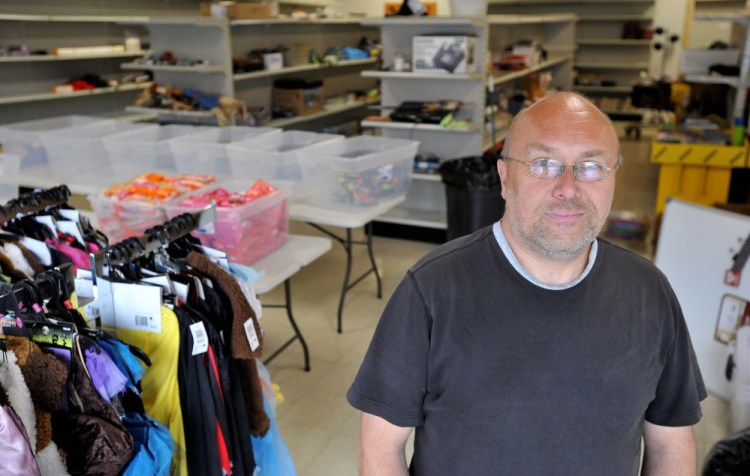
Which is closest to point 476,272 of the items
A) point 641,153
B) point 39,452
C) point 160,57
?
point 39,452

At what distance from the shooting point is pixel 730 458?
83.1 inches

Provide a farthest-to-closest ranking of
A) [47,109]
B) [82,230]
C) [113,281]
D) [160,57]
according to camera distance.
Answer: [47,109] → [160,57] → [82,230] → [113,281]

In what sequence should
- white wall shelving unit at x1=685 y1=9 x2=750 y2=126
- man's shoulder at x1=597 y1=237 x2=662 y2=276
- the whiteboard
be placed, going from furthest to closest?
white wall shelving unit at x1=685 y1=9 x2=750 y2=126, the whiteboard, man's shoulder at x1=597 y1=237 x2=662 y2=276

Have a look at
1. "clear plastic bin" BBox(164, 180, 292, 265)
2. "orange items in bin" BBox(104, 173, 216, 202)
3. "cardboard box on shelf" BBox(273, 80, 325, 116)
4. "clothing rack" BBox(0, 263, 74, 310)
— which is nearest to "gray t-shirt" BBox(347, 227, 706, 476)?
"clothing rack" BBox(0, 263, 74, 310)

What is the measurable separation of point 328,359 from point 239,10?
Result: 3403 mm

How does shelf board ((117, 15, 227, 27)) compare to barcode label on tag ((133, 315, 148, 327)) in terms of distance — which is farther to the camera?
shelf board ((117, 15, 227, 27))

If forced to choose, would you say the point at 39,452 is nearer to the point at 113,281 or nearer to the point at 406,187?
the point at 113,281

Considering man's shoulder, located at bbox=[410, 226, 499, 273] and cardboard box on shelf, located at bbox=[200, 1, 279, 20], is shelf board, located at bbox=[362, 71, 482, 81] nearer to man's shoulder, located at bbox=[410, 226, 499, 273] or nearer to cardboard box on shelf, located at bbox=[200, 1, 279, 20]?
cardboard box on shelf, located at bbox=[200, 1, 279, 20]

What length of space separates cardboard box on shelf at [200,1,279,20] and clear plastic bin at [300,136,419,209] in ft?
7.37

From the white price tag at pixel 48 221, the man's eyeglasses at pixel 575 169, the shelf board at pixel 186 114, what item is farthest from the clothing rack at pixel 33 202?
the shelf board at pixel 186 114

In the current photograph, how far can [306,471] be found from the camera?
2.66 metres

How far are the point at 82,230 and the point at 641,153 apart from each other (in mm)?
8357

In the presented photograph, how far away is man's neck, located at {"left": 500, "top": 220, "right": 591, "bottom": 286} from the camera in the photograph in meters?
1.28

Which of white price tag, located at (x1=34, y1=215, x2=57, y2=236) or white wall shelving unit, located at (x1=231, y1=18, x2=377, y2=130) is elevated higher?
white wall shelving unit, located at (x1=231, y1=18, x2=377, y2=130)
